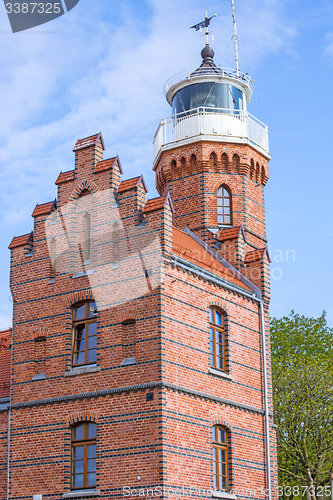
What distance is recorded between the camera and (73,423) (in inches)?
770

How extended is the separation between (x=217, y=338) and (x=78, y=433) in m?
5.03

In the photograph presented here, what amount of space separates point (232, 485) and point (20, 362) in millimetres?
7183

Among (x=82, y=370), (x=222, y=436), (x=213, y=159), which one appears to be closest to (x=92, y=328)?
(x=82, y=370)

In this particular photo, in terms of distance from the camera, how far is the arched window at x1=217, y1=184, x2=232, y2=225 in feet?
91.7

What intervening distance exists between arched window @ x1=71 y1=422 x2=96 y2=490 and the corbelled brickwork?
0.59ft

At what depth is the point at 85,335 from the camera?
20.5 metres

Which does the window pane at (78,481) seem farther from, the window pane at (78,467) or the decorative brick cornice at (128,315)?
the decorative brick cornice at (128,315)

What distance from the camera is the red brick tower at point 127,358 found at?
18609 mm

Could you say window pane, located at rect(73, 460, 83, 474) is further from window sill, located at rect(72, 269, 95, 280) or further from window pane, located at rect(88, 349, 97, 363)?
window sill, located at rect(72, 269, 95, 280)

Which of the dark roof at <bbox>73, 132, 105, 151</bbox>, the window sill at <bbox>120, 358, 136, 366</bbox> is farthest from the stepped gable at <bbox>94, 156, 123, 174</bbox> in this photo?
the window sill at <bbox>120, 358, 136, 366</bbox>

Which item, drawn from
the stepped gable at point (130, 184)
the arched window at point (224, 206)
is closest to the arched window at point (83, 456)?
the stepped gable at point (130, 184)

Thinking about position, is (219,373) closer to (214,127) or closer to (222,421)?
(222,421)

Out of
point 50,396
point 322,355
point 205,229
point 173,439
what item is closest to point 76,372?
point 50,396

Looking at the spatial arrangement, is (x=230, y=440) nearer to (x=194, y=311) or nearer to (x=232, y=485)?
(x=232, y=485)
